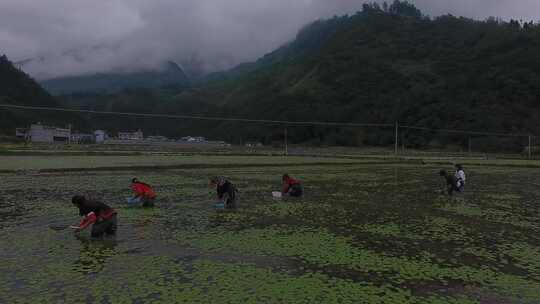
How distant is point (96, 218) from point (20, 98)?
335ft

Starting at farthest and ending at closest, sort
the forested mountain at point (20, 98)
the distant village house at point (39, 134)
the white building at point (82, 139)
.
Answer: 1. the white building at point (82, 139)
2. the forested mountain at point (20, 98)
3. the distant village house at point (39, 134)

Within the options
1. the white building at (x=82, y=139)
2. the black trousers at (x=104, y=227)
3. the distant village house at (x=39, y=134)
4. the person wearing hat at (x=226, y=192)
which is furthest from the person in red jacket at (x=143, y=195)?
the white building at (x=82, y=139)

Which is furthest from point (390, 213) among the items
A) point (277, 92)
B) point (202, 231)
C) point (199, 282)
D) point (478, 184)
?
point (277, 92)

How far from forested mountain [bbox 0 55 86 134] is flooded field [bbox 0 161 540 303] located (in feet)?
280

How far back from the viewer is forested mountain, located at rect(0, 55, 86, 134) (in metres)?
89.1

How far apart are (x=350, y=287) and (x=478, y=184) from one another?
1850 centimetres

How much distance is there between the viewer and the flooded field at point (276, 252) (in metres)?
6.42

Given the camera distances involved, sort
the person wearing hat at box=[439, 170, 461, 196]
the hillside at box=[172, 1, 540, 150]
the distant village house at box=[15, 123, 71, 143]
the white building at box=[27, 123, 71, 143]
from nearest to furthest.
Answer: the person wearing hat at box=[439, 170, 461, 196]
the hillside at box=[172, 1, 540, 150]
the distant village house at box=[15, 123, 71, 143]
the white building at box=[27, 123, 71, 143]

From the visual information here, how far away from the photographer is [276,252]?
28.2 ft

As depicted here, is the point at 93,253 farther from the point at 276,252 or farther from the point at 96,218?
the point at 276,252

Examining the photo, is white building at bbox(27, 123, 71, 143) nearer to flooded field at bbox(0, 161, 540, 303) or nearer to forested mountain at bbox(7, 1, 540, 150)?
forested mountain at bbox(7, 1, 540, 150)

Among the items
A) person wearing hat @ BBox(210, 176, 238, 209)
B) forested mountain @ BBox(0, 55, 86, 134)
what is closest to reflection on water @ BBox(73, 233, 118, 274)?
person wearing hat @ BBox(210, 176, 238, 209)

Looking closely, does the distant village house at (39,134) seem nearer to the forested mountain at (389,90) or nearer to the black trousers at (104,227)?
the forested mountain at (389,90)

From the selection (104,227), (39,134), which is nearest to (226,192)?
(104,227)
